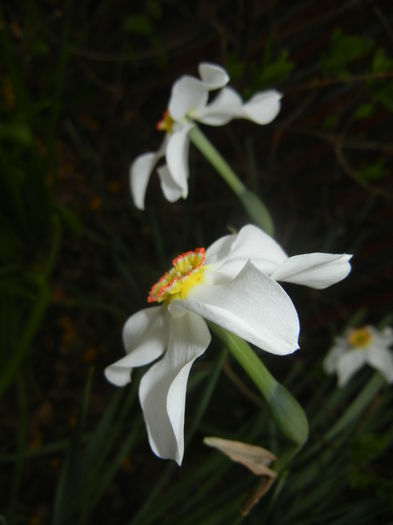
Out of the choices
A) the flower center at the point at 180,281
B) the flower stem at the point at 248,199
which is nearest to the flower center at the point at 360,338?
the flower stem at the point at 248,199

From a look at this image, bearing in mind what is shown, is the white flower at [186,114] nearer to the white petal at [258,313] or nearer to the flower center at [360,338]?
the white petal at [258,313]

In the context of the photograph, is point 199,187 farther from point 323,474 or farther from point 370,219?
point 323,474

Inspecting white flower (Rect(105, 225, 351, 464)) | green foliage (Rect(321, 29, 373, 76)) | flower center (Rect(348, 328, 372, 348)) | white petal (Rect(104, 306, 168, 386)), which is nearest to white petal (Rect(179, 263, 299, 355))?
→ white flower (Rect(105, 225, 351, 464))

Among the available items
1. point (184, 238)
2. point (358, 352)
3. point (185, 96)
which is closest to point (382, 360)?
point (358, 352)

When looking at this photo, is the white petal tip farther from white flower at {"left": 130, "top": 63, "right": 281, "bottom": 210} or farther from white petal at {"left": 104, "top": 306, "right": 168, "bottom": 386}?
white flower at {"left": 130, "top": 63, "right": 281, "bottom": 210}

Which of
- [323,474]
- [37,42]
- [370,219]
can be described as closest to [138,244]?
[37,42]

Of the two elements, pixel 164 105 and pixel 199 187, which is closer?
pixel 199 187

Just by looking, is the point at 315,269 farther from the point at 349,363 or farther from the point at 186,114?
the point at 349,363
